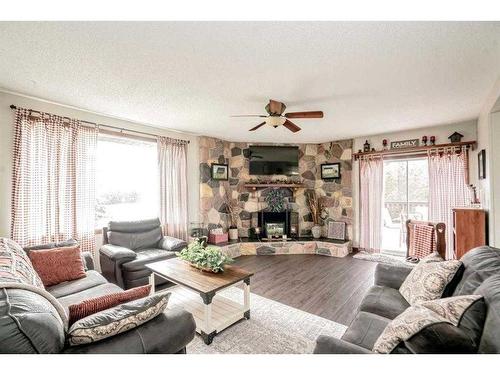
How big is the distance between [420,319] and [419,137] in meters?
4.45

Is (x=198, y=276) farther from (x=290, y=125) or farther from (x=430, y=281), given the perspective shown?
(x=290, y=125)

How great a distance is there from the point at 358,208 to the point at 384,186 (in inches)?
27.5

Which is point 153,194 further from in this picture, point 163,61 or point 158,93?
point 163,61

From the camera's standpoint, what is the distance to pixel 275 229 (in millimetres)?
5324

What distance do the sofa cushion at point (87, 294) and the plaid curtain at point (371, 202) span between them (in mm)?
4667

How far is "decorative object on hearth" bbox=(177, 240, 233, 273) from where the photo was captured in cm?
239

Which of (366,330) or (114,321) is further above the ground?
(114,321)

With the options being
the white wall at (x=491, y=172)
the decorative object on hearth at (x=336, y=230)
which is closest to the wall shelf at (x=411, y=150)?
the white wall at (x=491, y=172)

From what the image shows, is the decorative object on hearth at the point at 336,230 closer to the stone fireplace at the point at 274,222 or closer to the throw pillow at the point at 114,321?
the stone fireplace at the point at 274,222

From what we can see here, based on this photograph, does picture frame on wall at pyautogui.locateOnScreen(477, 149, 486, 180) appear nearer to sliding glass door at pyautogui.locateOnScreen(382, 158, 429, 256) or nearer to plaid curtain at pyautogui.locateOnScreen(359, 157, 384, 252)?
sliding glass door at pyautogui.locateOnScreen(382, 158, 429, 256)

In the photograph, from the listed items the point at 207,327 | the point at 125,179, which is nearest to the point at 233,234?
the point at 125,179

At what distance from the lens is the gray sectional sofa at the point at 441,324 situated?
3.09 feet
